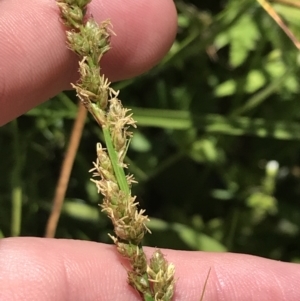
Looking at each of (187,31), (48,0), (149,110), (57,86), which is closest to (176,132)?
(149,110)

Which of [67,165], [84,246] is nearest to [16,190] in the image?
[67,165]

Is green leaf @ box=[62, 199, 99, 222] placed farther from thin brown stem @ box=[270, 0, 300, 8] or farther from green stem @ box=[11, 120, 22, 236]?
thin brown stem @ box=[270, 0, 300, 8]

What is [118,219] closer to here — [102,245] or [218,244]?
[102,245]

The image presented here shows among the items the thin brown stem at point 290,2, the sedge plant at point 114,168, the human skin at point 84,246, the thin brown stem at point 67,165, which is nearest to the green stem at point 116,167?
the sedge plant at point 114,168

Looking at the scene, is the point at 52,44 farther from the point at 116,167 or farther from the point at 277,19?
the point at 277,19

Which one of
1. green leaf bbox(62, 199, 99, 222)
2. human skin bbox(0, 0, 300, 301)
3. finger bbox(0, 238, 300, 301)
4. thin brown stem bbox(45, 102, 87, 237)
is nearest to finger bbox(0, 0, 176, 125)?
human skin bbox(0, 0, 300, 301)
